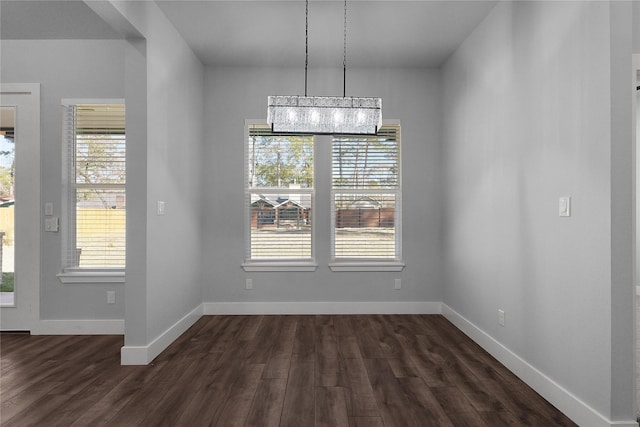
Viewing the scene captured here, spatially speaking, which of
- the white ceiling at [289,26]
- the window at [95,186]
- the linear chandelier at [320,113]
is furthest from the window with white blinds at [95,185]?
the linear chandelier at [320,113]

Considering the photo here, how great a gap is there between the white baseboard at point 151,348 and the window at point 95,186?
89 cm

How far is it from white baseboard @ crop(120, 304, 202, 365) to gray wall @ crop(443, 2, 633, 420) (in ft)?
9.52

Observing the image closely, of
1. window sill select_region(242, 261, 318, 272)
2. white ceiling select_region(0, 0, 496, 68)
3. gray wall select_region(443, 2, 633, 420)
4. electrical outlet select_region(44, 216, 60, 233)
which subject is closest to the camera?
gray wall select_region(443, 2, 633, 420)

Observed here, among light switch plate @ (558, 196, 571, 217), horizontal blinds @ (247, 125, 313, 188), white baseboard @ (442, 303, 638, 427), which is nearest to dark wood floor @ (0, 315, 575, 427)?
white baseboard @ (442, 303, 638, 427)

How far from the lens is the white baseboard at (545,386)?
211 centimetres

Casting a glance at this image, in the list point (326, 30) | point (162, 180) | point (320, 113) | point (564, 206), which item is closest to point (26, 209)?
point (162, 180)

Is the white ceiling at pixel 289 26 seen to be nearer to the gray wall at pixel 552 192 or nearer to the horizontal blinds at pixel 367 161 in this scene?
the gray wall at pixel 552 192

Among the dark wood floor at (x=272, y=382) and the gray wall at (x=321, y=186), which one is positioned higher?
the gray wall at (x=321, y=186)

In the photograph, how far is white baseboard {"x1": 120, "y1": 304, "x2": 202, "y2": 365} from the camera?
10.0 ft

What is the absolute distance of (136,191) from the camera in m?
3.08

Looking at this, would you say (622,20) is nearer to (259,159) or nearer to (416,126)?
(416,126)

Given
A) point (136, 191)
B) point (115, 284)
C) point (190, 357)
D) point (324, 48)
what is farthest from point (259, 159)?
point (190, 357)

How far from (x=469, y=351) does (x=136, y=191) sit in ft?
10.4

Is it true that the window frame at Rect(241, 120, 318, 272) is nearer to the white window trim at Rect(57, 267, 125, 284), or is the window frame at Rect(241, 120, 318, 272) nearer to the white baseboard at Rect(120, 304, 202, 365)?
the white baseboard at Rect(120, 304, 202, 365)
